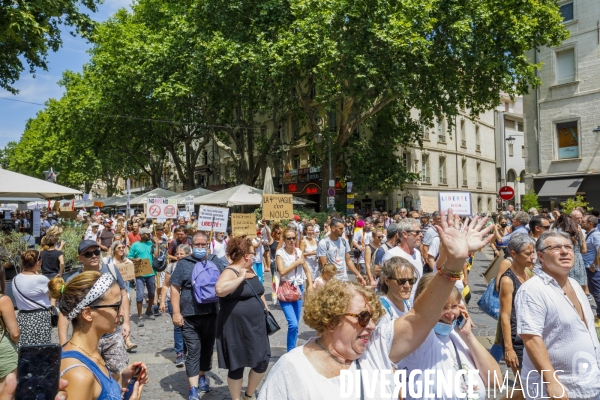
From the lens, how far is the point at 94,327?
2.71m

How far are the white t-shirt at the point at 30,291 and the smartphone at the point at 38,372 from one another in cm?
475

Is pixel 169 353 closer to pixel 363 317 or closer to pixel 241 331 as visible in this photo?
pixel 241 331

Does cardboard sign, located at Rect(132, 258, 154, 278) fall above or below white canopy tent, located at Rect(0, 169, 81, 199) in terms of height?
below

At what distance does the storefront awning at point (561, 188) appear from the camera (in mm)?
25234

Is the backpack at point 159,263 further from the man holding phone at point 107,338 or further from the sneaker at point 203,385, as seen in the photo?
the sneaker at point 203,385

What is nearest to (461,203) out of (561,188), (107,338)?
(107,338)

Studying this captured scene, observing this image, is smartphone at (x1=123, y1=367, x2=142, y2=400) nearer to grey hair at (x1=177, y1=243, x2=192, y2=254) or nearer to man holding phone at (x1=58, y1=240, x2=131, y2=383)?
man holding phone at (x1=58, y1=240, x2=131, y2=383)

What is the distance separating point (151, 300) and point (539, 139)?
23.7 meters

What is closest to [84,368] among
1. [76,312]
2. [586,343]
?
[76,312]

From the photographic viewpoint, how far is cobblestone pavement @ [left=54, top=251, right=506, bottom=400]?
5.87 metres

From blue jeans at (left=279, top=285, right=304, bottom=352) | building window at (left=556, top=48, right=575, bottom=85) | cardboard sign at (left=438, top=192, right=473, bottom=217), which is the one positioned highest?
building window at (left=556, top=48, right=575, bottom=85)

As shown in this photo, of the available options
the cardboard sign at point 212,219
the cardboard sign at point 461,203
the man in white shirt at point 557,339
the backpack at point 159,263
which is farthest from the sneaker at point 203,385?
the backpack at point 159,263

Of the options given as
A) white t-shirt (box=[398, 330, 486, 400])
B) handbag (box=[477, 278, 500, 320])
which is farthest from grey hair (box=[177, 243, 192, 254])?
white t-shirt (box=[398, 330, 486, 400])

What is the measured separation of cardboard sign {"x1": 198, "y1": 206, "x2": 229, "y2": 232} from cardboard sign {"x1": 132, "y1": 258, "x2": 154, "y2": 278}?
3.81 feet
